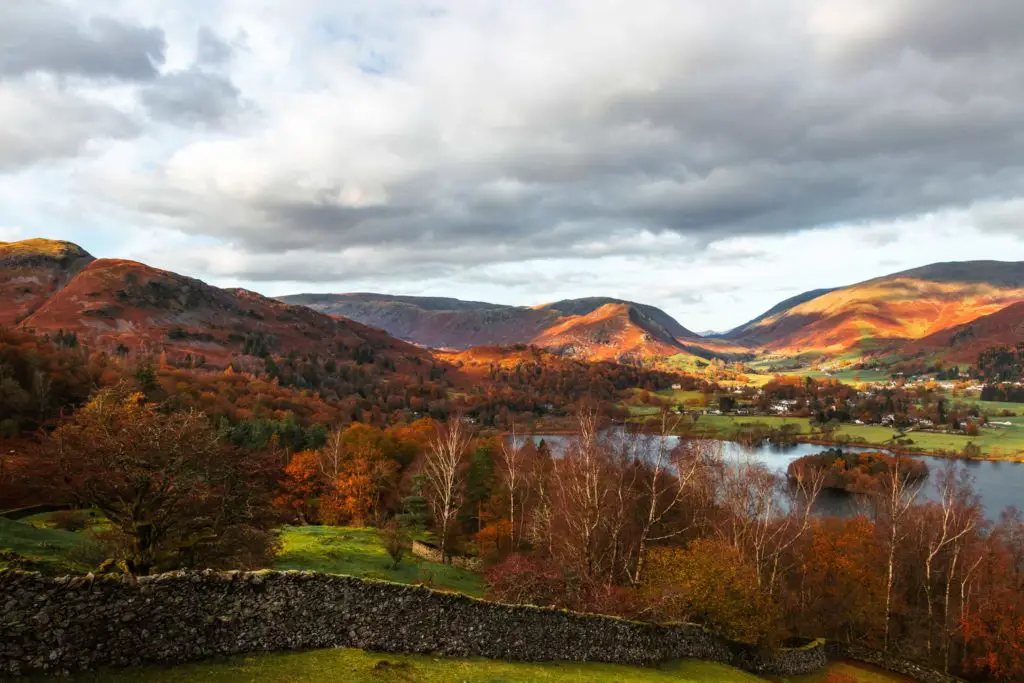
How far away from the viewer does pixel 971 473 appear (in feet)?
350

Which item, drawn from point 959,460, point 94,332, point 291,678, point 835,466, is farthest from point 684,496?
point 94,332

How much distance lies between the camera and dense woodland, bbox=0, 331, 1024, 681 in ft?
66.2

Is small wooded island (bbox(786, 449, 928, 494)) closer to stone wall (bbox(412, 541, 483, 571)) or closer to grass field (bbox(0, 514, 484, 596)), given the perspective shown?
stone wall (bbox(412, 541, 483, 571))

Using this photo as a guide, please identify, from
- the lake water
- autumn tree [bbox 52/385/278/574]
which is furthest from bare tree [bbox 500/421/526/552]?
the lake water

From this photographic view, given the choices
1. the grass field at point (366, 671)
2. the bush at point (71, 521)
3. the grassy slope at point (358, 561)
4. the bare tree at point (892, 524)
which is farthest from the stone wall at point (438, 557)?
the bare tree at point (892, 524)

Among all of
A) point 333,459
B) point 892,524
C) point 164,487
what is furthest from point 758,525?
point 164,487

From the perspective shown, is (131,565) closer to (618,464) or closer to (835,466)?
(618,464)

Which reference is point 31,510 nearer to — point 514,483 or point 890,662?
point 514,483

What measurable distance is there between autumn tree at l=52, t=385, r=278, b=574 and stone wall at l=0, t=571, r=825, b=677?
543cm

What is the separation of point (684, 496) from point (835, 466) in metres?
69.9

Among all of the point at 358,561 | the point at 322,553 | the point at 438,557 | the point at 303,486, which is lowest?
the point at 438,557

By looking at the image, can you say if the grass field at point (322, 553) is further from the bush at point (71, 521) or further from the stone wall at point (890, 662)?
the stone wall at point (890, 662)

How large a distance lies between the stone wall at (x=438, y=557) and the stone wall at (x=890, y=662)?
2547 cm

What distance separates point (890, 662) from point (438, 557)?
1255 inches
